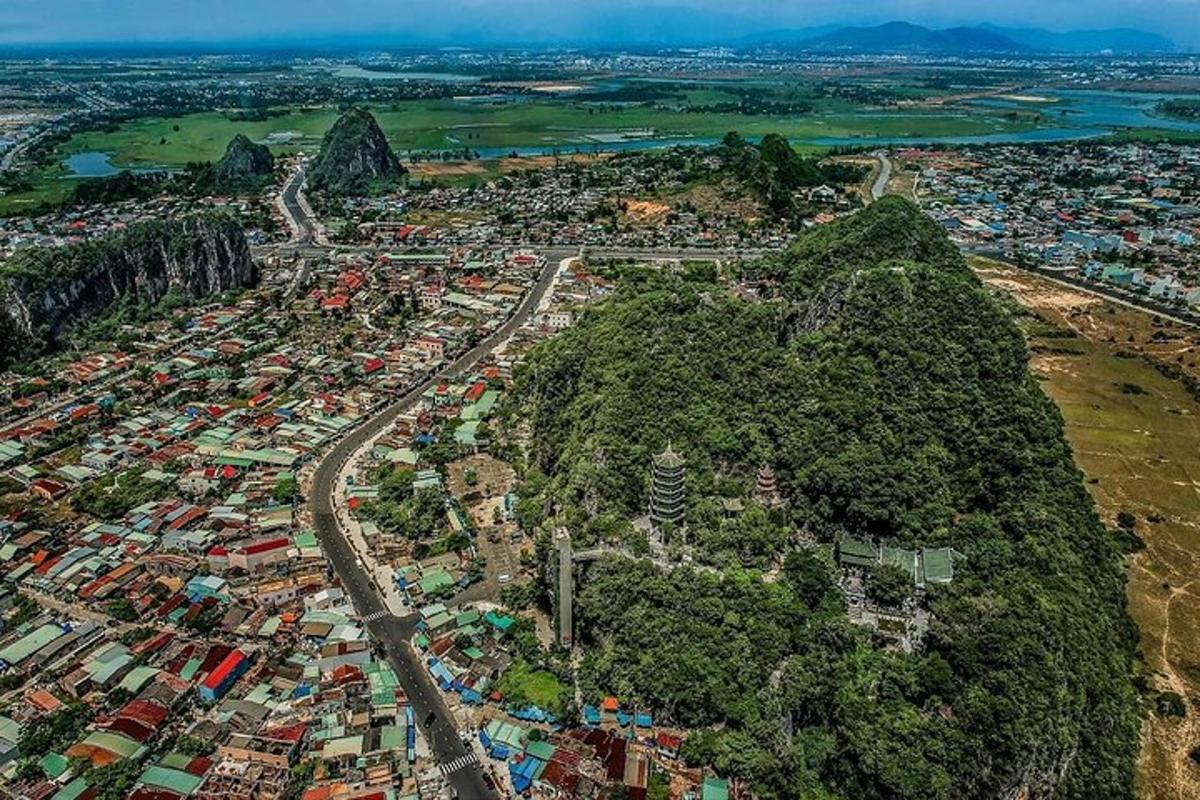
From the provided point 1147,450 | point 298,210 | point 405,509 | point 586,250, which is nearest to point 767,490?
point 405,509

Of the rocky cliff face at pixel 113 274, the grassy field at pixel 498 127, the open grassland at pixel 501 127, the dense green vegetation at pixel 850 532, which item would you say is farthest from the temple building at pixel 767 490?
the open grassland at pixel 501 127

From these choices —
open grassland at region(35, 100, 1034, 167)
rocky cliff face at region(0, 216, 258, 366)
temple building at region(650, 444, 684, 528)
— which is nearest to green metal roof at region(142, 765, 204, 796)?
temple building at region(650, 444, 684, 528)

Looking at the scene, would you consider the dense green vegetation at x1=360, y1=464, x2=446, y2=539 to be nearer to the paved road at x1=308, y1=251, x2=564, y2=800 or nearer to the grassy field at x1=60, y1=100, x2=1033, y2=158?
the paved road at x1=308, y1=251, x2=564, y2=800

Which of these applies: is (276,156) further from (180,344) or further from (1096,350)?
(1096,350)

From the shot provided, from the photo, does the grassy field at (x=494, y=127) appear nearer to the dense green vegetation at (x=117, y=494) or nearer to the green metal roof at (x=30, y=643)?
the dense green vegetation at (x=117, y=494)

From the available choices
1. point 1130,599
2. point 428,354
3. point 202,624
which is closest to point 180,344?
point 428,354

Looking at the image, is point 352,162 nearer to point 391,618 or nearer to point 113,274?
point 113,274
